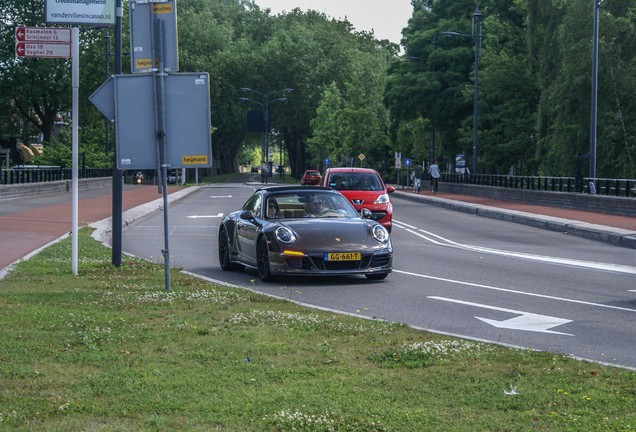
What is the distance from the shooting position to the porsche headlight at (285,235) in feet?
50.0

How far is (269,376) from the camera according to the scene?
7.62 m

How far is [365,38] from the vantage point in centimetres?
13475

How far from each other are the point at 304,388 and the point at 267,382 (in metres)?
0.36

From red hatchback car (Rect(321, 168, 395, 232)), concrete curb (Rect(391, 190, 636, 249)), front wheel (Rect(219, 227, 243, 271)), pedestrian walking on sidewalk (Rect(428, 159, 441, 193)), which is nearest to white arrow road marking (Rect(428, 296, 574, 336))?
front wheel (Rect(219, 227, 243, 271))

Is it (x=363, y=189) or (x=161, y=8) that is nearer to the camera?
(x=161, y=8)

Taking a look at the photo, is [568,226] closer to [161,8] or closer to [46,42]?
[46,42]

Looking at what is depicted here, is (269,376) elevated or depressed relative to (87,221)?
elevated

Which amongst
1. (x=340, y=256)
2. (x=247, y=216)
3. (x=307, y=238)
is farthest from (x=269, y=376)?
(x=247, y=216)

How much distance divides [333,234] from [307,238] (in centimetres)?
37

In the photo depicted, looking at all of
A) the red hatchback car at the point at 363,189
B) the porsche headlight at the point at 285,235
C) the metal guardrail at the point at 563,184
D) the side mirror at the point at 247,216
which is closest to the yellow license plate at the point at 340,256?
the porsche headlight at the point at 285,235

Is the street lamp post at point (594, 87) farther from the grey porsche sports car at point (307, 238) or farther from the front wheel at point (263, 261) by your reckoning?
the front wheel at point (263, 261)

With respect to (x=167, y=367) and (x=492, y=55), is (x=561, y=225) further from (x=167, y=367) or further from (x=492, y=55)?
(x=492, y=55)

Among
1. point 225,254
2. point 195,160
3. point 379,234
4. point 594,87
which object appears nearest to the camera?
point 195,160

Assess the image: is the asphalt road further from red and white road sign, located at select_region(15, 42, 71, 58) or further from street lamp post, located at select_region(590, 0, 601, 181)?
street lamp post, located at select_region(590, 0, 601, 181)
